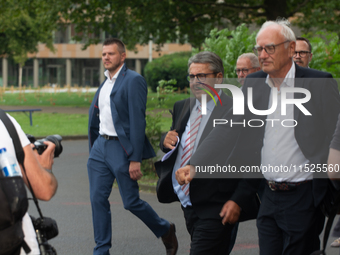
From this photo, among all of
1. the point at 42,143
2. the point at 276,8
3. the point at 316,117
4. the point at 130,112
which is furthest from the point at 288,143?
the point at 276,8

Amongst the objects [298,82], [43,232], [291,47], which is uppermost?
[291,47]

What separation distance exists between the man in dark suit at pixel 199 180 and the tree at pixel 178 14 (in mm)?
18778

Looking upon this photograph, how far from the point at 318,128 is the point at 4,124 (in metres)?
1.75

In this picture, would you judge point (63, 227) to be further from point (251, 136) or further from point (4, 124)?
point (4, 124)

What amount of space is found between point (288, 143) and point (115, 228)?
3.84 m

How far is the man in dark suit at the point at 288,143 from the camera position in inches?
122

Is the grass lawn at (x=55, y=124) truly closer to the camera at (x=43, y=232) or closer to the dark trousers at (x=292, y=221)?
the dark trousers at (x=292, y=221)

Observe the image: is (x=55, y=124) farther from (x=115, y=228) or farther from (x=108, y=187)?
(x=108, y=187)

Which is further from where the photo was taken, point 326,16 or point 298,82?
point 326,16

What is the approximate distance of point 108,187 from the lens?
5.11m

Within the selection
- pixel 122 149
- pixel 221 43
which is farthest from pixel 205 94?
pixel 221 43

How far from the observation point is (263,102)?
329 cm

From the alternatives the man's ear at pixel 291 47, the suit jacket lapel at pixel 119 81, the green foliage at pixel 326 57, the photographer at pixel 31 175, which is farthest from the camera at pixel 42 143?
the green foliage at pixel 326 57

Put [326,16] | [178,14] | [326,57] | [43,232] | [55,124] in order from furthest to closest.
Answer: [178,14]
[326,16]
[55,124]
[326,57]
[43,232]
